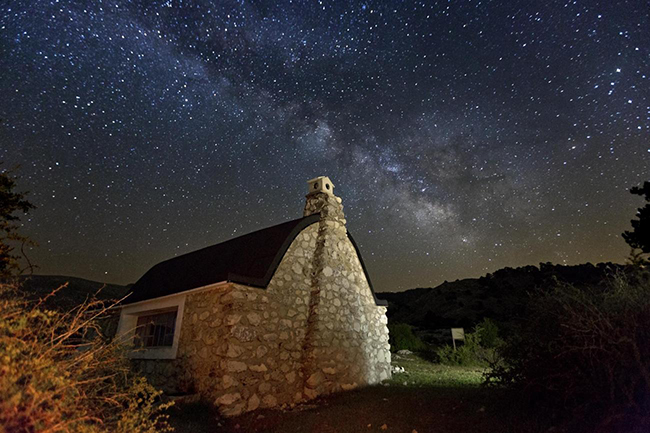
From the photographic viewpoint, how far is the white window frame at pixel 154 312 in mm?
8430

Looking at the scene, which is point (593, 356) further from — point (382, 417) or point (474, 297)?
point (474, 297)

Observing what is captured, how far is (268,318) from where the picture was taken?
8008 mm

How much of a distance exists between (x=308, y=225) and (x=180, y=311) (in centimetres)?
373

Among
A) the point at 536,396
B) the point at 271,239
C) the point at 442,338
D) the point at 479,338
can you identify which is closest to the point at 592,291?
the point at 536,396

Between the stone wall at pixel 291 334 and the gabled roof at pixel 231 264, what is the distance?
220mm

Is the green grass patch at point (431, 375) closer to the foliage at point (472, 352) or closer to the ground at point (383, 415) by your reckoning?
the foliage at point (472, 352)

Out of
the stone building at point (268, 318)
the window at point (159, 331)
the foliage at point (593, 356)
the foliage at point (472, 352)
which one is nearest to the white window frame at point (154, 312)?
the stone building at point (268, 318)

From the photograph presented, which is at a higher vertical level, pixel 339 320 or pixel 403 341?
pixel 339 320

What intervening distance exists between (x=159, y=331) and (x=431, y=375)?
8072 millimetres

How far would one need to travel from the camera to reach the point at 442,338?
77.8ft

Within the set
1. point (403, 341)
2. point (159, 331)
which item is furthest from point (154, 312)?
point (403, 341)

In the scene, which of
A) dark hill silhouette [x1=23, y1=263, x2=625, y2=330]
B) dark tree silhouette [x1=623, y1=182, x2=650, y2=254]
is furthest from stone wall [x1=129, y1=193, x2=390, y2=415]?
dark hill silhouette [x1=23, y1=263, x2=625, y2=330]

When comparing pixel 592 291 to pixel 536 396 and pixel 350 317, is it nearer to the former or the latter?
pixel 536 396

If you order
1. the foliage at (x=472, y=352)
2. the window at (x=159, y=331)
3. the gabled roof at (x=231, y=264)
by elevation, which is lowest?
the foliage at (x=472, y=352)
